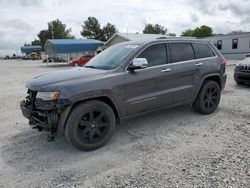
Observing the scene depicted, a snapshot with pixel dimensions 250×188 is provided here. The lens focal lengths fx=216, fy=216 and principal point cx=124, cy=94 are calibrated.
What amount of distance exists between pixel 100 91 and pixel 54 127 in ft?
3.05

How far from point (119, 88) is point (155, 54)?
46.0 inches

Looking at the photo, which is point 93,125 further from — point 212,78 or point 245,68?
point 245,68

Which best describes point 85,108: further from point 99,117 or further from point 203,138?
point 203,138

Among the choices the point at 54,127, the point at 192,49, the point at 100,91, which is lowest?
the point at 54,127

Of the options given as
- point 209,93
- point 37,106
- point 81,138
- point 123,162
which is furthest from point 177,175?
point 209,93

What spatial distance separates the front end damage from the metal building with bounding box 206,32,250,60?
27537mm

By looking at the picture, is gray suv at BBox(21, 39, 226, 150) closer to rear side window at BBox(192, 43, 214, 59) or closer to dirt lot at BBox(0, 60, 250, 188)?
rear side window at BBox(192, 43, 214, 59)

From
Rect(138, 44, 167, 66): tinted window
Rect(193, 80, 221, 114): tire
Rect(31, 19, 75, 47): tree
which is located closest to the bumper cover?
Rect(138, 44, 167, 66): tinted window

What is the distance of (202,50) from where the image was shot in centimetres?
520

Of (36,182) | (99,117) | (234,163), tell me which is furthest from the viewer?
(99,117)

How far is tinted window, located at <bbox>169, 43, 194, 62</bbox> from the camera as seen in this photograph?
466 cm

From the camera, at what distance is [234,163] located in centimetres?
319

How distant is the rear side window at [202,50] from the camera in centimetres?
508

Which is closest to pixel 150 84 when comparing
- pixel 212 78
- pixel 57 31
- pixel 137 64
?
pixel 137 64
